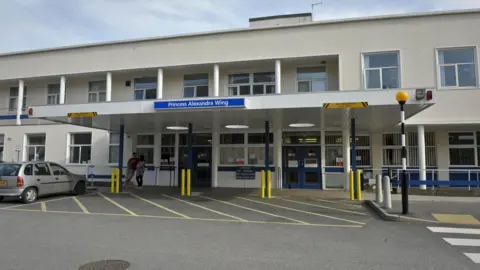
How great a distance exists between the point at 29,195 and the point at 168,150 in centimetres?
793

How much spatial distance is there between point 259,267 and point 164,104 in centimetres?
801

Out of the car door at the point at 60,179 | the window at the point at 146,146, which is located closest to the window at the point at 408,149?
the window at the point at 146,146

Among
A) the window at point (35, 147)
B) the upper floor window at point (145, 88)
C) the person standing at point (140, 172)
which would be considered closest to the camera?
the person standing at point (140, 172)

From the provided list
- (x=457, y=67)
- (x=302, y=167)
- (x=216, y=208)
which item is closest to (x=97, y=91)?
(x=302, y=167)

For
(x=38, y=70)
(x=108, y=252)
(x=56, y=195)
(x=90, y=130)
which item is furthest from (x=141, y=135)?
(x=108, y=252)

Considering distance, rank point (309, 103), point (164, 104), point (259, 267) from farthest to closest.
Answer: point (164, 104) → point (309, 103) → point (259, 267)

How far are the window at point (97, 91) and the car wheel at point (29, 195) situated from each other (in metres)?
9.29

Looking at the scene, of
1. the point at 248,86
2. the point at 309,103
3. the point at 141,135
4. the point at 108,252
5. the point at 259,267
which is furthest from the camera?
the point at 141,135

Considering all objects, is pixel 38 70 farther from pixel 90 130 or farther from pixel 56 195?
pixel 56 195

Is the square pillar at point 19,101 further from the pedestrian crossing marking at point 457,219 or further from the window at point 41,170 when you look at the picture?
the pedestrian crossing marking at point 457,219

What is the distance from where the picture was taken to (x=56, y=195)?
15.2 metres

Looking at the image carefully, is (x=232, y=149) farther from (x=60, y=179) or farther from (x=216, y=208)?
(x=60, y=179)

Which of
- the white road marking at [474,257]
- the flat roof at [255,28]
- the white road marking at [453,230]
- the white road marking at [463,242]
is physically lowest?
the white road marking at [474,257]

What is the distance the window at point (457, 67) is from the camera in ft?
52.4
